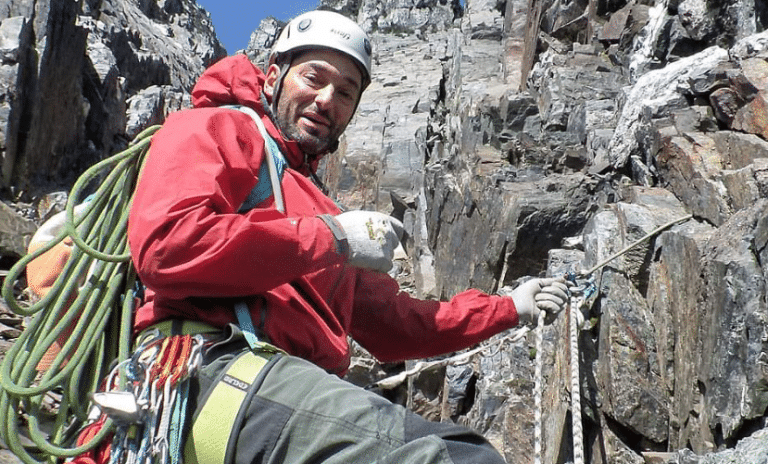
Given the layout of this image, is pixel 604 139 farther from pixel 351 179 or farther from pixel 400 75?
pixel 400 75

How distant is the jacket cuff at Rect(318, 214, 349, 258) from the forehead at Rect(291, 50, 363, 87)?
1.27m

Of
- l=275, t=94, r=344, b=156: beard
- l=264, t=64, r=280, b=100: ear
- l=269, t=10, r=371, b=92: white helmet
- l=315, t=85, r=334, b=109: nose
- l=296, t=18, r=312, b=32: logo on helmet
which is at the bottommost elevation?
l=275, t=94, r=344, b=156: beard

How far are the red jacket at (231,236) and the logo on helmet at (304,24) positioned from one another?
40 cm

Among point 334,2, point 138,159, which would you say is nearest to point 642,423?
point 138,159

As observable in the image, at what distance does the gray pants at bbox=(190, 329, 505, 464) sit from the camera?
343 centimetres

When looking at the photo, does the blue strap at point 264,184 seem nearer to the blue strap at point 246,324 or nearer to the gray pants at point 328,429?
the blue strap at point 246,324

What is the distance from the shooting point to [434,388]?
61.0 feet

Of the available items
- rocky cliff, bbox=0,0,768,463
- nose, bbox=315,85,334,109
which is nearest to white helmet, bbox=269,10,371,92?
nose, bbox=315,85,334,109

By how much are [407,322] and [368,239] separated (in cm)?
143

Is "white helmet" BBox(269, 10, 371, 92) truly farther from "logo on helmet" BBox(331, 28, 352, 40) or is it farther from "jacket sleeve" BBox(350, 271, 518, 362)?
"jacket sleeve" BBox(350, 271, 518, 362)

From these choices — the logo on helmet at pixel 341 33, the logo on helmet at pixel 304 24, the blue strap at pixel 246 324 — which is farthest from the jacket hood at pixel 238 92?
the blue strap at pixel 246 324

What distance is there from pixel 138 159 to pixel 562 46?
19.1 metres

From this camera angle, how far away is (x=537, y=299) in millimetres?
5988

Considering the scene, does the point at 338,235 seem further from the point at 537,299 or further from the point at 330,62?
the point at 537,299
